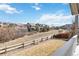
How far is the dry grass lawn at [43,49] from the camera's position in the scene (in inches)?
65.7

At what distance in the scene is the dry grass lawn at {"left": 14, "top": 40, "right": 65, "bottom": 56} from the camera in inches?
65.7

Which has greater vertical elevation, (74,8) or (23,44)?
(74,8)

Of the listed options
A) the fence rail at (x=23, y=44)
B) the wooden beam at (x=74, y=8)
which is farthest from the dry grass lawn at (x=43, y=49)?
the wooden beam at (x=74, y=8)

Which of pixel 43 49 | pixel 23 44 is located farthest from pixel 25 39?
pixel 43 49

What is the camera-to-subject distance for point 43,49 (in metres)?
1.69

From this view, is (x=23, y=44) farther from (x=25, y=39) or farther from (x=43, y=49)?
(x=43, y=49)

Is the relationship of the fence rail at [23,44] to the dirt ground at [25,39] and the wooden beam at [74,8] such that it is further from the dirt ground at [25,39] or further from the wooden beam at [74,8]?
the wooden beam at [74,8]

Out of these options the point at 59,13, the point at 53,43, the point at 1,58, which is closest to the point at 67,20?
the point at 59,13

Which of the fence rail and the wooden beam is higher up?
the wooden beam

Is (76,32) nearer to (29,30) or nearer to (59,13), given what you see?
(59,13)

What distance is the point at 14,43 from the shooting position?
165cm

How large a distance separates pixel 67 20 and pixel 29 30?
0.35 meters

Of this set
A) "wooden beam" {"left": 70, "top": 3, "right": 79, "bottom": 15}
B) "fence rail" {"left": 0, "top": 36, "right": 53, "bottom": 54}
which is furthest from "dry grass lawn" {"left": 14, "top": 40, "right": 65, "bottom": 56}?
"wooden beam" {"left": 70, "top": 3, "right": 79, "bottom": 15}

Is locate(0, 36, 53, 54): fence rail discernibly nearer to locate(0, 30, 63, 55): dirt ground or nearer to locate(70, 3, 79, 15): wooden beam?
locate(0, 30, 63, 55): dirt ground
